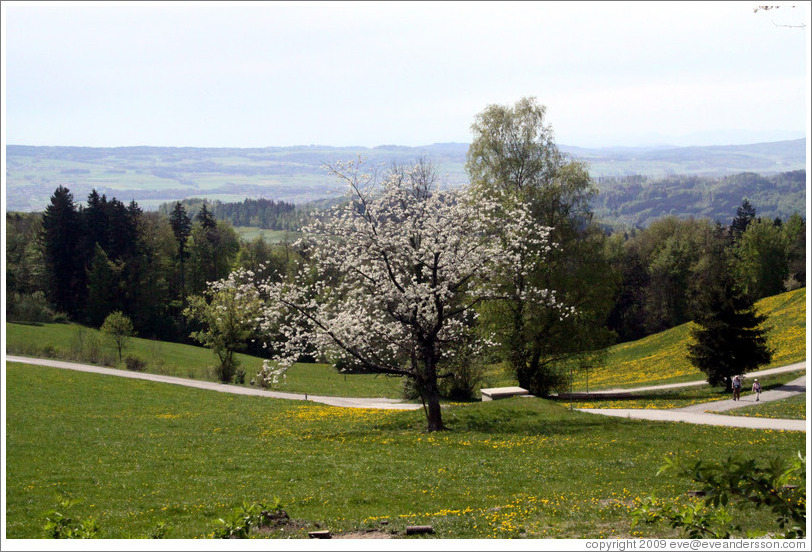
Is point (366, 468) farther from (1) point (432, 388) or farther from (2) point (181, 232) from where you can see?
(2) point (181, 232)

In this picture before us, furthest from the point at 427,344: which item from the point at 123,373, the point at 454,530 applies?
the point at 123,373

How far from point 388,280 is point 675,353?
39495 millimetres

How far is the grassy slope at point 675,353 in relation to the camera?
44469 mm

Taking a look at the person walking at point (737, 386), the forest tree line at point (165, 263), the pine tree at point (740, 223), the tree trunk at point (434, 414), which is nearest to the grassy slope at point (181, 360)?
the forest tree line at point (165, 263)

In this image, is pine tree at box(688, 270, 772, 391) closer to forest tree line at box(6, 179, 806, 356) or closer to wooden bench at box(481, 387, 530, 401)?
wooden bench at box(481, 387, 530, 401)

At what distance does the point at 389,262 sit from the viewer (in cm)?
2098

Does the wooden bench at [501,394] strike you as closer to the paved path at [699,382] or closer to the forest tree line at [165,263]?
the paved path at [699,382]

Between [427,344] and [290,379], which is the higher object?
[427,344]

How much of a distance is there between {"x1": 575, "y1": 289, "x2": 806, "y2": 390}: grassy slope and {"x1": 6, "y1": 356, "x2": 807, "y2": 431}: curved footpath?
156 inches

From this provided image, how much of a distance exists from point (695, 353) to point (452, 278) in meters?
19.6

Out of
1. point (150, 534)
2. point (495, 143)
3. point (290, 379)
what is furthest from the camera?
point (290, 379)

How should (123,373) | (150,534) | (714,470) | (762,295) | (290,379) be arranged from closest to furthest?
1. (714,470)
2. (150,534)
3. (123,373)
4. (290,379)
5. (762,295)

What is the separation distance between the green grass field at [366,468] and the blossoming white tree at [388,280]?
2.72m

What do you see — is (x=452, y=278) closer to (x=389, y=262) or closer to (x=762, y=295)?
(x=389, y=262)
